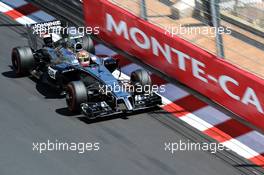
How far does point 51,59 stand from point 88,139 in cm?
234

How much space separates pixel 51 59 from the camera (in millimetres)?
13281

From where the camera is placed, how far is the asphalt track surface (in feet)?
35.4

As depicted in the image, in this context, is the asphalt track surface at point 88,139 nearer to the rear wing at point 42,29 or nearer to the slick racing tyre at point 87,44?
the rear wing at point 42,29

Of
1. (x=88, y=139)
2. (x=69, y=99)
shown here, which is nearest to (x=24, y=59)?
(x=69, y=99)

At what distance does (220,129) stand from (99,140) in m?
2.21

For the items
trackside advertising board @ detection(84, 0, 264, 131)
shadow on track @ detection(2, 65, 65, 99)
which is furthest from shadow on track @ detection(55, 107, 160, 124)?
trackside advertising board @ detection(84, 0, 264, 131)

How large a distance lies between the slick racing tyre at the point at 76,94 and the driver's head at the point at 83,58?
0.74 metres

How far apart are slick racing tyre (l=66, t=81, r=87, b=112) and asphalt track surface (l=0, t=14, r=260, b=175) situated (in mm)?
249

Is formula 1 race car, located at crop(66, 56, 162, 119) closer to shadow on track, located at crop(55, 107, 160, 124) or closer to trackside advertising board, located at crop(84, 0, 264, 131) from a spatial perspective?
shadow on track, located at crop(55, 107, 160, 124)

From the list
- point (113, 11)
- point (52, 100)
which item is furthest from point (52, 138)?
point (113, 11)

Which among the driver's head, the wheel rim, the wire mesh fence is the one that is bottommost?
the wheel rim

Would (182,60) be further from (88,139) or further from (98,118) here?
(88,139)

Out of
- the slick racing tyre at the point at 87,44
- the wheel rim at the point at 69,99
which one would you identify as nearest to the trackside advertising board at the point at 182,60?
the slick racing tyre at the point at 87,44

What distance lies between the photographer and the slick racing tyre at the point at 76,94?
39.5 ft
